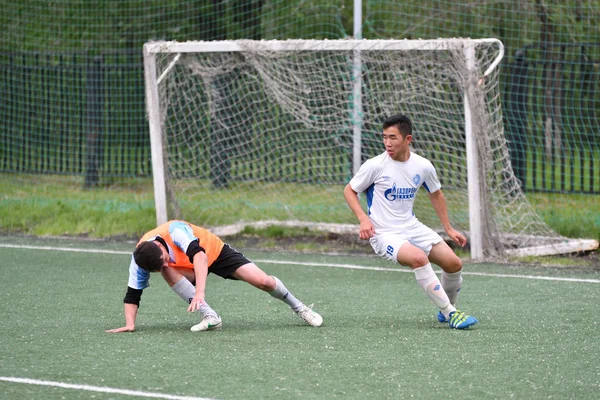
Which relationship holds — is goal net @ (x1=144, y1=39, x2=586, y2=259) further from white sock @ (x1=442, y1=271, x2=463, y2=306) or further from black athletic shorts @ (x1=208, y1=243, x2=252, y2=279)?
black athletic shorts @ (x1=208, y1=243, x2=252, y2=279)

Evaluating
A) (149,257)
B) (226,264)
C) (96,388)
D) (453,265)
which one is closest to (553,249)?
(453,265)

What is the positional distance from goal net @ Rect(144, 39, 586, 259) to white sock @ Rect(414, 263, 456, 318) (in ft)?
10.7

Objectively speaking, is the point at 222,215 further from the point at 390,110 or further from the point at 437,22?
the point at 437,22

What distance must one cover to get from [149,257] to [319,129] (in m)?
5.10

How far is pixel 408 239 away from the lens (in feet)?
22.5

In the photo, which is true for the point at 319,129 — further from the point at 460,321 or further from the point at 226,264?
the point at 460,321

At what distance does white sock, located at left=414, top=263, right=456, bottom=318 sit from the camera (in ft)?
21.6

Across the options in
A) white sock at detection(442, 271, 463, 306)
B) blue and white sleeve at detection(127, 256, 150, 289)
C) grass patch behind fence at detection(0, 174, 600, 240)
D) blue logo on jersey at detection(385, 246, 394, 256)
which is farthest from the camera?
grass patch behind fence at detection(0, 174, 600, 240)

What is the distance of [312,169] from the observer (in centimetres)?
1140

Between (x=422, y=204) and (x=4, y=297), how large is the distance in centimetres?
474

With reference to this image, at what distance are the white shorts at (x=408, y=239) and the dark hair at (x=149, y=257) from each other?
1568 mm

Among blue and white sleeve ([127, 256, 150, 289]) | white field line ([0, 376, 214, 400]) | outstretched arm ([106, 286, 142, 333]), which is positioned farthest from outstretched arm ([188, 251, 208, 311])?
white field line ([0, 376, 214, 400])

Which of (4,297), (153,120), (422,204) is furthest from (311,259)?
(4,297)

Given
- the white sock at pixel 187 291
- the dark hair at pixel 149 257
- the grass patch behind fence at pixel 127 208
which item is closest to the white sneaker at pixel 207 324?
the white sock at pixel 187 291
